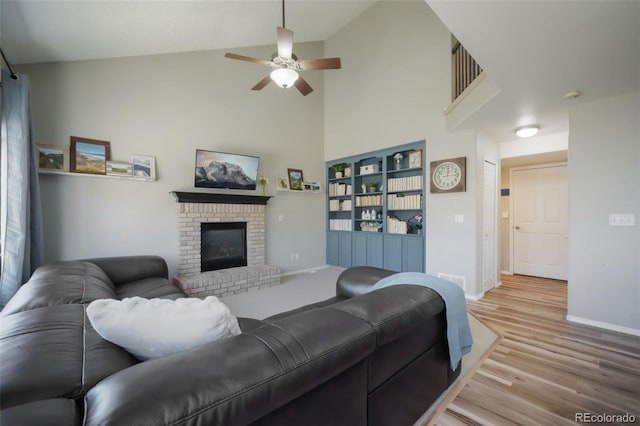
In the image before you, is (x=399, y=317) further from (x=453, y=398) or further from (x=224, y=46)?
(x=224, y=46)

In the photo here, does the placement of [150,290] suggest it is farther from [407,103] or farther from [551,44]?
[407,103]

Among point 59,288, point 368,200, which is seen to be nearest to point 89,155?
point 59,288

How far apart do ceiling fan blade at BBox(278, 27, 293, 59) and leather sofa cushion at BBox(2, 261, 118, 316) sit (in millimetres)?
2550

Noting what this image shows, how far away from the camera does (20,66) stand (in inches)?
122

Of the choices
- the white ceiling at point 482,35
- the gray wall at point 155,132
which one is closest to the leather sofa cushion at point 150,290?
the gray wall at point 155,132

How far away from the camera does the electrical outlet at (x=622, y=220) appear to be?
2631mm

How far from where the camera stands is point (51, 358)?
86cm

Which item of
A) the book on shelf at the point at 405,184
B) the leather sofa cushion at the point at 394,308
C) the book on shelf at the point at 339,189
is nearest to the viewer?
the leather sofa cushion at the point at 394,308

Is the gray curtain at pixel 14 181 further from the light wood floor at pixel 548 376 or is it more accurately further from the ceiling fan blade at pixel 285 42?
the light wood floor at pixel 548 376

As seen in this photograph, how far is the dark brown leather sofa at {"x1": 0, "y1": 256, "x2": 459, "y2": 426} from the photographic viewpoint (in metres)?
0.61

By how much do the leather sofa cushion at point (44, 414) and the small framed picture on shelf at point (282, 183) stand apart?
4.67 meters

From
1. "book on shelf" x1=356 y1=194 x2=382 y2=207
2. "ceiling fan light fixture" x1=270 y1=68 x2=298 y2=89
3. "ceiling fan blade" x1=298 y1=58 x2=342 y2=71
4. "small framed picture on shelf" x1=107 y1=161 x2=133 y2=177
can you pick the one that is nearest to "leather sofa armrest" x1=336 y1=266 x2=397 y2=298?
"ceiling fan light fixture" x1=270 y1=68 x2=298 y2=89

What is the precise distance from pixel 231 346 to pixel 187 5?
13.0 ft

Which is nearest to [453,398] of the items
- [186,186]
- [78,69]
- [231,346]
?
[231,346]
